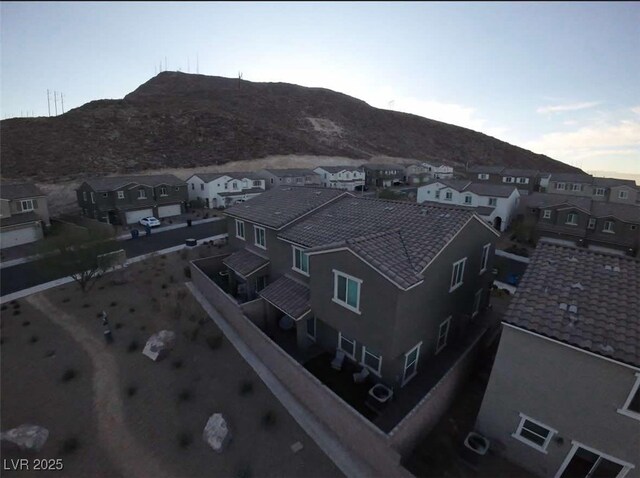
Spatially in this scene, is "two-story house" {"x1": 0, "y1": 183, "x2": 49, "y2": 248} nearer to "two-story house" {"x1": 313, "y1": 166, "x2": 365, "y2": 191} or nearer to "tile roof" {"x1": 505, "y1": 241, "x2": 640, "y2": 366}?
"tile roof" {"x1": 505, "y1": 241, "x2": 640, "y2": 366}

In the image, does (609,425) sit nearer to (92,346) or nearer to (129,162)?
(92,346)

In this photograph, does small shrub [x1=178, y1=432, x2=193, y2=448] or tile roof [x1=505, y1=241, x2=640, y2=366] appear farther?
small shrub [x1=178, y1=432, x2=193, y2=448]

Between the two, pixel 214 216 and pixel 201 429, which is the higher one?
pixel 214 216

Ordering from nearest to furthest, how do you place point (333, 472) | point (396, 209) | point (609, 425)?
point (609, 425), point (333, 472), point (396, 209)

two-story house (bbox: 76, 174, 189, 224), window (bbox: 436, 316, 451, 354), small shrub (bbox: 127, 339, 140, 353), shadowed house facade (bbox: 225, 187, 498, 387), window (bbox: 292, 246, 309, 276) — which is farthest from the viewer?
two-story house (bbox: 76, 174, 189, 224)

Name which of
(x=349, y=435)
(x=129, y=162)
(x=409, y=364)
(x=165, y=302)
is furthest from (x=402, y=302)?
(x=129, y=162)

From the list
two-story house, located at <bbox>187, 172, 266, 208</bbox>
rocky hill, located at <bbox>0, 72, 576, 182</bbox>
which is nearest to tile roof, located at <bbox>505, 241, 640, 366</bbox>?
two-story house, located at <bbox>187, 172, 266, 208</bbox>

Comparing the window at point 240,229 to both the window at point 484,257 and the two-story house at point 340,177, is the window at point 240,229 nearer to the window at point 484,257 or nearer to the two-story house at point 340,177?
the window at point 484,257

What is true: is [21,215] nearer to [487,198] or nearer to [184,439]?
[184,439]
